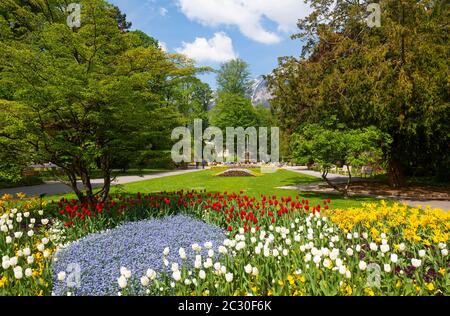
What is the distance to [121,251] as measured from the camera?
192 inches

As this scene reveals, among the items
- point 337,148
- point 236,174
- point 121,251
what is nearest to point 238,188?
point 337,148

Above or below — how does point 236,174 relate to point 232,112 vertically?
below

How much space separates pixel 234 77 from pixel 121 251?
55.2 m

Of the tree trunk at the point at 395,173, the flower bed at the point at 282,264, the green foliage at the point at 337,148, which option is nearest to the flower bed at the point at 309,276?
the flower bed at the point at 282,264

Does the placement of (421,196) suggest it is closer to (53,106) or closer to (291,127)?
(291,127)

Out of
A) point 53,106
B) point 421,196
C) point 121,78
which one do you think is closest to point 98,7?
point 121,78

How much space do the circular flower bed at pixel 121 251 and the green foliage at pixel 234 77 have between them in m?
52.8

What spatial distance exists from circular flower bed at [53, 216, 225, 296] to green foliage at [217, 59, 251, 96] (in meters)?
52.8

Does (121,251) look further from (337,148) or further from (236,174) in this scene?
(236,174)

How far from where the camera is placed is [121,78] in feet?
24.7

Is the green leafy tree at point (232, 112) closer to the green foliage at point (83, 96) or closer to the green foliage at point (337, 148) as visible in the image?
the green foliage at point (337, 148)

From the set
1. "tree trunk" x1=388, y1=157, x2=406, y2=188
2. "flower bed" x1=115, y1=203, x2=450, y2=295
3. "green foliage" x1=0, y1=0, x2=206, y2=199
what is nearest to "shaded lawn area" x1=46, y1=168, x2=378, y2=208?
"green foliage" x1=0, y1=0, x2=206, y2=199

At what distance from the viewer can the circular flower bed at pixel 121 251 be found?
12.9 feet
